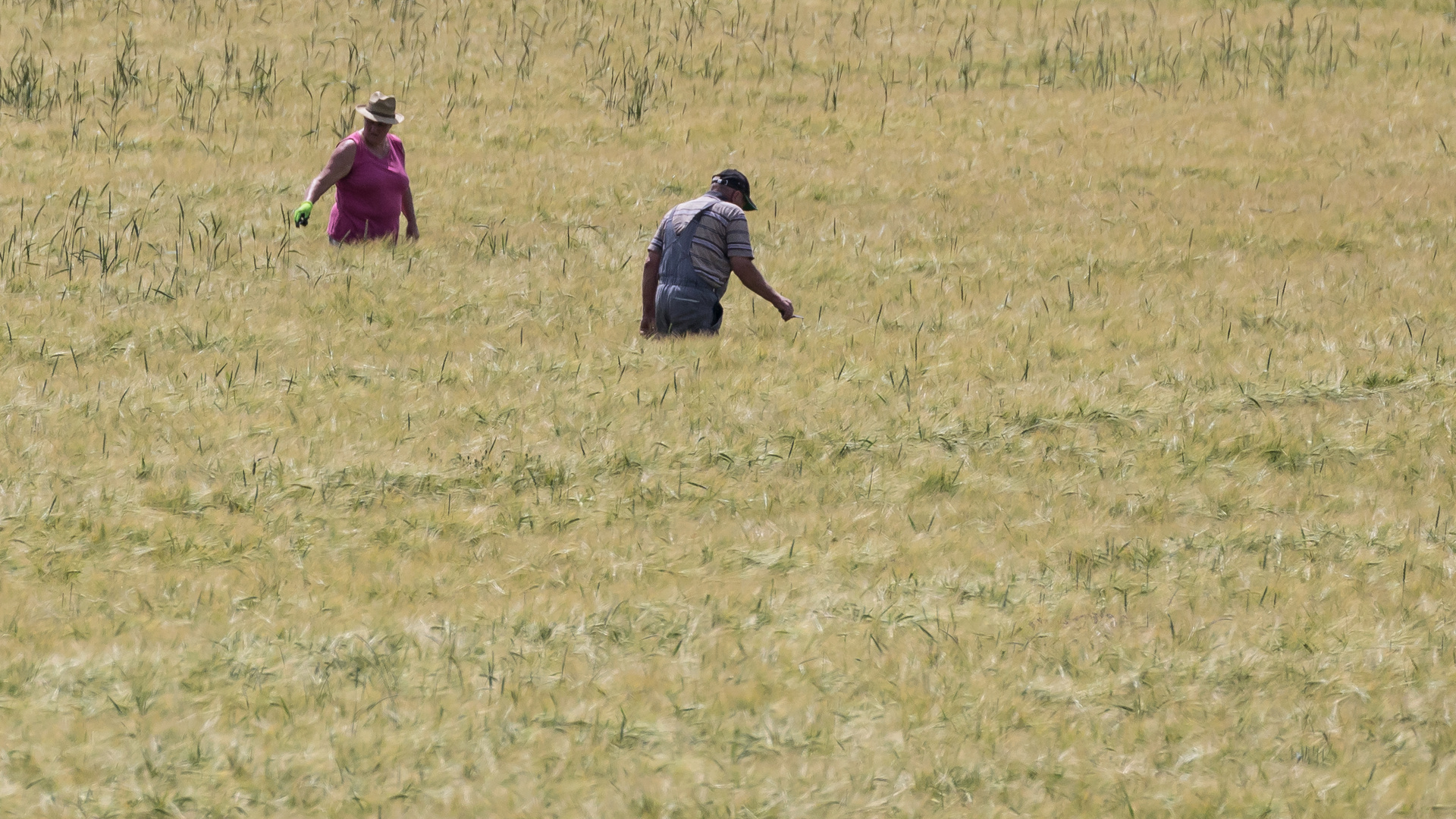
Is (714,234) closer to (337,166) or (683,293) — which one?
(683,293)

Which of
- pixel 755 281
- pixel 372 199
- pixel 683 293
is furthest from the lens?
pixel 372 199

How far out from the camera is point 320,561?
20.6ft

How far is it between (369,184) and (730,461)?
4.66 meters

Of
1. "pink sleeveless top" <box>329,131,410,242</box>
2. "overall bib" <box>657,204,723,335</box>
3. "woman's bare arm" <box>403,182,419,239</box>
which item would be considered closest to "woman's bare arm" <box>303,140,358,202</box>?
"pink sleeveless top" <box>329,131,410,242</box>

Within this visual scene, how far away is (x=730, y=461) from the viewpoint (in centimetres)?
766

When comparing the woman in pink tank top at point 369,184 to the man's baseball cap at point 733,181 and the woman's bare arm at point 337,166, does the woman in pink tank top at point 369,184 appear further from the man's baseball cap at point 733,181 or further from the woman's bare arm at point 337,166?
the man's baseball cap at point 733,181

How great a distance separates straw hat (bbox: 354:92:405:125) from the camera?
35.1 feet

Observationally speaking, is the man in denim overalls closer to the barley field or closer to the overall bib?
the overall bib

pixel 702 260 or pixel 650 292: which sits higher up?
pixel 702 260

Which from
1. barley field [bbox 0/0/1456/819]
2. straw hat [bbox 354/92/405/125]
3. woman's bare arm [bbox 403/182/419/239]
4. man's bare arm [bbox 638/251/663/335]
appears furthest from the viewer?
woman's bare arm [bbox 403/182/419/239]

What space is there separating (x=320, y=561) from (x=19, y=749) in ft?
5.53

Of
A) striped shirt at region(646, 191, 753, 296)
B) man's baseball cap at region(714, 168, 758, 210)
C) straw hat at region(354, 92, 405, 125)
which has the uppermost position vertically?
straw hat at region(354, 92, 405, 125)

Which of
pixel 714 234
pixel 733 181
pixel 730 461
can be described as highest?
pixel 733 181

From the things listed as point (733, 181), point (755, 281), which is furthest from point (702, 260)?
point (733, 181)
